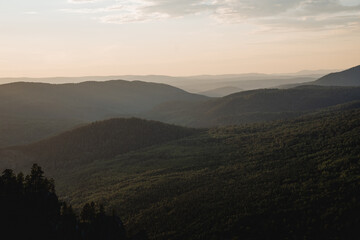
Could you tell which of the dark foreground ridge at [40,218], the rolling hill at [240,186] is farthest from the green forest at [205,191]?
the rolling hill at [240,186]

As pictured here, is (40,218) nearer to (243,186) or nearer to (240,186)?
(240,186)

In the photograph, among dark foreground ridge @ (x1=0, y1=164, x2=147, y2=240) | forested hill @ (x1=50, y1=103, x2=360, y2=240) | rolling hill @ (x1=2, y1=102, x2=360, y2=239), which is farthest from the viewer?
rolling hill @ (x1=2, y1=102, x2=360, y2=239)

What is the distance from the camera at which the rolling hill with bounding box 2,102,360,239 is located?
71.7 metres

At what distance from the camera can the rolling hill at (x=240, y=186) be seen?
7169cm

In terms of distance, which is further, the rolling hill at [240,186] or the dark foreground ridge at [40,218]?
the rolling hill at [240,186]

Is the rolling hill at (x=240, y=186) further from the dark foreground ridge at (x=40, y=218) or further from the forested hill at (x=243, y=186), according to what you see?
the dark foreground ridge at (x=40, y=218)

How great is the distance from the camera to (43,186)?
67000 millimetres

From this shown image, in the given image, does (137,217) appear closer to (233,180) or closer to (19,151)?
(233,180)

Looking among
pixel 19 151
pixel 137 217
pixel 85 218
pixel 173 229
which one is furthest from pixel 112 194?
pixel 19 151

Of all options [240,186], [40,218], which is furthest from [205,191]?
[40,218]

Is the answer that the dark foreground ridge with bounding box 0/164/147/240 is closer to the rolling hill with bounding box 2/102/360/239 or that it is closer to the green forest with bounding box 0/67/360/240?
the green forest with bounding box 0/67/360/240

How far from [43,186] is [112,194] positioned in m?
58.2

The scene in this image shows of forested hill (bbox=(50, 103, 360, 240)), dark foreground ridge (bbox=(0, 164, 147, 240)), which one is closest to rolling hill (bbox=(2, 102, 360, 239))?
forested hill (bbox=(50, 103, 360, 240))

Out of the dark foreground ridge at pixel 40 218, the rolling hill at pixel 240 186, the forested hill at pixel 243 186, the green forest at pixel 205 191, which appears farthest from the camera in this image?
the rolling hill at pixel 240 186
